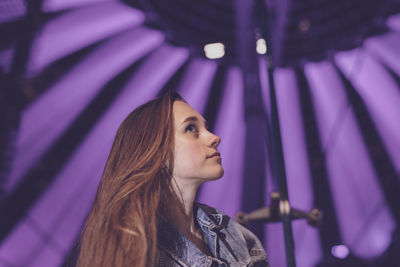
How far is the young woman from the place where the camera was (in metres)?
1.10

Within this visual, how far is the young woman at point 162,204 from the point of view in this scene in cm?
110

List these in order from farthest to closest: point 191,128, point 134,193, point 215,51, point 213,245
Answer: point 215,51 < point 191,128 < point 213,245 < point 134,193

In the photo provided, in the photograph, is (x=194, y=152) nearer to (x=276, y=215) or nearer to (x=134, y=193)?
(x=134, y=193)

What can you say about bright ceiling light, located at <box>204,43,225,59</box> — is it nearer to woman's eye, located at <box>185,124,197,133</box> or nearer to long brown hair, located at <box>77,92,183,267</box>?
long brown hair, located at <box>77,92,183,267</box>

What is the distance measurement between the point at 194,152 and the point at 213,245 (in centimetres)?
35

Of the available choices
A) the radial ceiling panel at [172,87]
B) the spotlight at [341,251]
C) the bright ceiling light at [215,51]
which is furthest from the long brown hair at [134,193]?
the spotlight at [341,251]

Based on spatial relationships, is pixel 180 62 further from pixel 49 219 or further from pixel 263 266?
pixel 263 266

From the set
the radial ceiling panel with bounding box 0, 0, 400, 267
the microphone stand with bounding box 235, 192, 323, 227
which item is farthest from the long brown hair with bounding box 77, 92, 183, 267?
the radial ceiling panel with bounding box 0, 0, 400, 267

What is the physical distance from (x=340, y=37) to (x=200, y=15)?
1754 mm

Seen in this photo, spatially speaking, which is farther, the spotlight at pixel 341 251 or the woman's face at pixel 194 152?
the spotlight at pixel 341 251

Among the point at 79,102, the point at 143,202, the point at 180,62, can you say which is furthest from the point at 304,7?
the point at 143,202

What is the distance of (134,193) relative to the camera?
3.92 feet

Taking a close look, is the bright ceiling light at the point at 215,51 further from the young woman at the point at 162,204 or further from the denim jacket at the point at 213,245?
the denim jacket at the point at 213,245

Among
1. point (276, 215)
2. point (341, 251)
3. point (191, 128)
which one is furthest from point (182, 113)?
point (341, 251)
